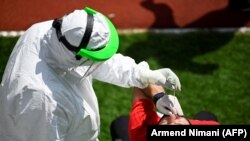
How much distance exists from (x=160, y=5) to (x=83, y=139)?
326 centimetres

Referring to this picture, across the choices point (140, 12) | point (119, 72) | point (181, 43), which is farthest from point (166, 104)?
point (140, 12)

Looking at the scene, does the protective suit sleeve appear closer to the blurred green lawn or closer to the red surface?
the blurred green lawn

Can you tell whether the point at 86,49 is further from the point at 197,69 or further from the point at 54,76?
the point at 197,69

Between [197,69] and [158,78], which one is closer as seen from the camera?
[158,78]

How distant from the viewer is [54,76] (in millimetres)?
2402

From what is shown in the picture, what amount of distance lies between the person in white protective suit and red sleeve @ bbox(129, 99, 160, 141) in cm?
49

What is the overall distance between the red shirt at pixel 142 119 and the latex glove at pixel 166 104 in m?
0.10

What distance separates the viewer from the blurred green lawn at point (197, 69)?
4.59m

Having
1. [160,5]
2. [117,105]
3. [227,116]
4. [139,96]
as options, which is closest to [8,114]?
[139,96]

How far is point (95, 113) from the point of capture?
2695mm

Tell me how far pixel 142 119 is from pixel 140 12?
2751 mm

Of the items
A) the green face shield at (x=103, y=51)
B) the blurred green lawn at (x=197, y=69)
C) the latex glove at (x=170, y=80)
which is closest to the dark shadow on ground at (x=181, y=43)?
the blurred green lawn at (x=197, y=69)

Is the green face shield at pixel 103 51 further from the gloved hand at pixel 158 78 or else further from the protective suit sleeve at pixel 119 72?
the gloved hand at pixel 158 78

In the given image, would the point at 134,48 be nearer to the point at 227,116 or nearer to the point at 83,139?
the point at 227,116
